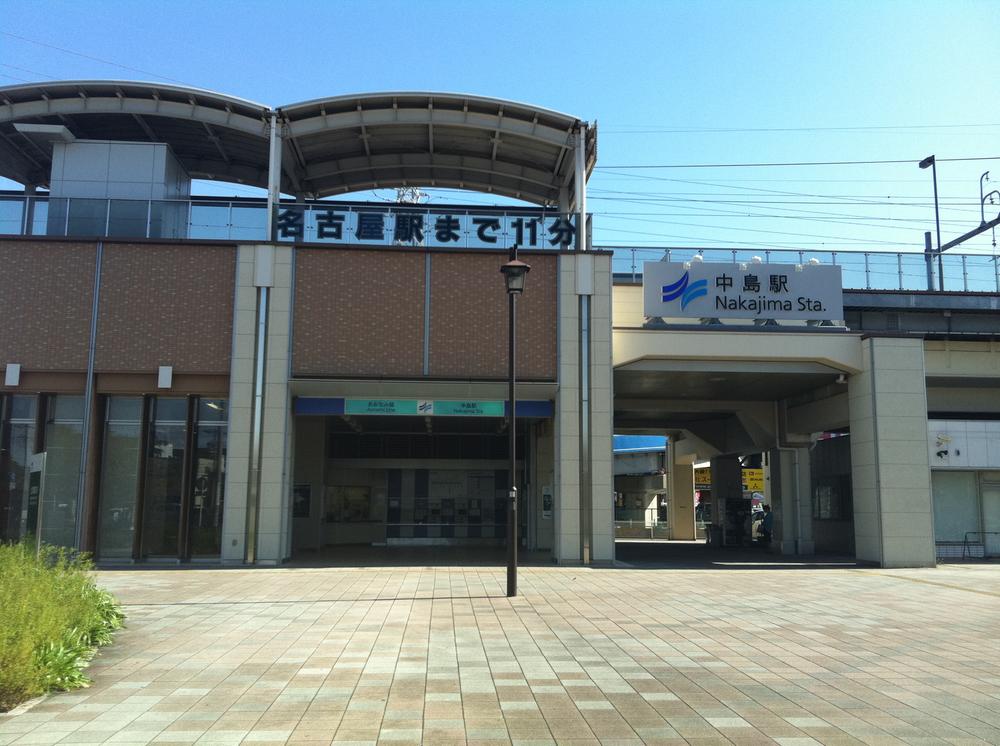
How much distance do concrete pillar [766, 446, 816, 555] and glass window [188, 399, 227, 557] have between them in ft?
56.3

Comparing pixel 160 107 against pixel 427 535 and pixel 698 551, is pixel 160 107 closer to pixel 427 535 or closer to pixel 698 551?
pixel 427 535

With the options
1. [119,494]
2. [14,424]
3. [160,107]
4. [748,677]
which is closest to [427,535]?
[119,494]

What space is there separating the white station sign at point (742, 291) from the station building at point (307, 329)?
0.06m

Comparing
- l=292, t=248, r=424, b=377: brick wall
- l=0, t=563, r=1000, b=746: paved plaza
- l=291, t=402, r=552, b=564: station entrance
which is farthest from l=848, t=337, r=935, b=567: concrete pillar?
l=291, t=402, r=552, b=564: station entrance

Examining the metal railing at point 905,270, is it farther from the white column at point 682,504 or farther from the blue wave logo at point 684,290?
the white column at point 682,504

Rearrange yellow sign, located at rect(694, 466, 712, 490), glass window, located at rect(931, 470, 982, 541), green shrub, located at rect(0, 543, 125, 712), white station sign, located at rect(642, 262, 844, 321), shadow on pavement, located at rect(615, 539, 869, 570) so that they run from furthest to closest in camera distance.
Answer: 1. yellow sign, located at rect(694, 466, 712, 490)
2. glass window, located at rect(931, 470, 982, 541)
3. shadow on pavement, located at rect(615, 539, 869, 570)
4. white station sign, located at rect(642, 262, 844, 321)
5. green shrub, located at rect(0, 543, 125, 712)

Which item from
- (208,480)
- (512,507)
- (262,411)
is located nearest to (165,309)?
(262,411)

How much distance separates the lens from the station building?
63.9 ft

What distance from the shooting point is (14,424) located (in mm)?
19797

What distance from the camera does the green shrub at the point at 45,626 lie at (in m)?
6.71

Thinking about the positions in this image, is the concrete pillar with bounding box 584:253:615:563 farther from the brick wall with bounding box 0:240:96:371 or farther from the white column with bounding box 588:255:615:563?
the brick wall with bounding box 0:240:96:371

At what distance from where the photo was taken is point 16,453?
64.9 ft

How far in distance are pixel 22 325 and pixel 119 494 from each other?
4.55 metres

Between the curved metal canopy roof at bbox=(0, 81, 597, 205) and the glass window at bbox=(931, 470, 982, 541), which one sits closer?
the curved metal canopy roof at bbox=(0, 81, 597, 205)
